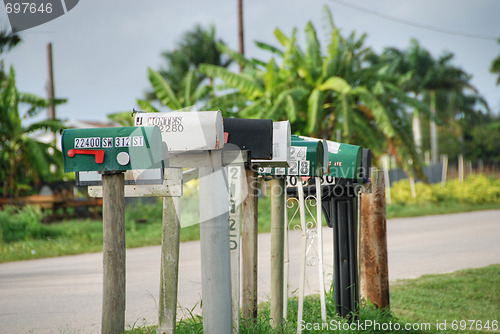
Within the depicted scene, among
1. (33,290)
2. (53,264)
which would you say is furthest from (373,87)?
(33,290)

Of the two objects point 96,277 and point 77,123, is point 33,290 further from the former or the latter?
point 77,123

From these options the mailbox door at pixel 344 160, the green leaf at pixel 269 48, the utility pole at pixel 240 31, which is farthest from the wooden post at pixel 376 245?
the utility pole at pixel 240 31

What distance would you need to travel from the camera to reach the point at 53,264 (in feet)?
31.5

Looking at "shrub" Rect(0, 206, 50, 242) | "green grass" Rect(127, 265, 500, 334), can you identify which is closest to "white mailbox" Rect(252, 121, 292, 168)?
"green grass" Rect(127, 265, 500, 334)

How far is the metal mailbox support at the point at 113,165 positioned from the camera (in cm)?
293

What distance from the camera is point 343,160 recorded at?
4.46 m

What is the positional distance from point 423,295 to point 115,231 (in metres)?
4.46

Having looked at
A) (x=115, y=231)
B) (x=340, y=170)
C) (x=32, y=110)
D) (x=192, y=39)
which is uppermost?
(x=192, y=39)

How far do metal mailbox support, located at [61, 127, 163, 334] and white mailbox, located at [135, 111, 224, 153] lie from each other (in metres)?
0.24

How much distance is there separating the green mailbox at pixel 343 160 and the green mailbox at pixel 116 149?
1853 mm

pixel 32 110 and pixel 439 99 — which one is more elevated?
pixel 439 99

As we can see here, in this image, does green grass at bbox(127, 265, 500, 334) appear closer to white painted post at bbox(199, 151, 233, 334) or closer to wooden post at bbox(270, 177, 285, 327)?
wooden post at bbox(270, 177, 285, 327)

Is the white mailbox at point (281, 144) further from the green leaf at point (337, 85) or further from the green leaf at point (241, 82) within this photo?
the green leaf at point (241, 82)

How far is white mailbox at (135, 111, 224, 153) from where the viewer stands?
3186 mm
